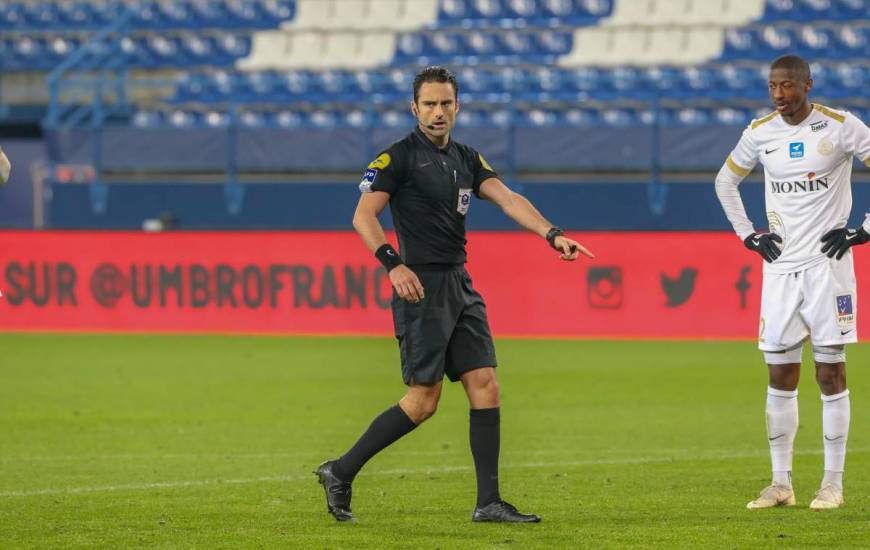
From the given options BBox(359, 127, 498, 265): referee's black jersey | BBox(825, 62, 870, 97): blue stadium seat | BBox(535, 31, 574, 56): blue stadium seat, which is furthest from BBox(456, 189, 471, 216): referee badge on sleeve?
BBox(535, 31, 574, 56): blue stadium seat

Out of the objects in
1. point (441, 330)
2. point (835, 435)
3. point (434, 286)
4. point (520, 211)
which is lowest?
point (835, 435)

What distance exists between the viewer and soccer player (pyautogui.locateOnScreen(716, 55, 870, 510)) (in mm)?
7336

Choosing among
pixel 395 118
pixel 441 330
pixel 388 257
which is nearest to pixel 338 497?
pixel 441 330

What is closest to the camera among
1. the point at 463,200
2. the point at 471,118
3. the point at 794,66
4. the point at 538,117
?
the point at 463,200

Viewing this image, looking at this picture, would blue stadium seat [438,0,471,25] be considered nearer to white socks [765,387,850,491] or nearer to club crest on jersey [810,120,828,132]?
club crest on jersey [810,120,828,132]

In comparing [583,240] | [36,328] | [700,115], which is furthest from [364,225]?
[700,115]

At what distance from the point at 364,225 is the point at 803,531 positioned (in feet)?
7.41

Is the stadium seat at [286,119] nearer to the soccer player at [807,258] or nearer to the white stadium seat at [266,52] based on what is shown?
the white stadium seat at [266,52]

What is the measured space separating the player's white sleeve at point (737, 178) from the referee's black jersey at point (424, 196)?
4.75 ft

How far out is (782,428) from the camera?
755cm

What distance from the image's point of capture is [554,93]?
89.2 feet

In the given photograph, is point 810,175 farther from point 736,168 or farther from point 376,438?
point 376,438

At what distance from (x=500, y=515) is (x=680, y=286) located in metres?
12.5

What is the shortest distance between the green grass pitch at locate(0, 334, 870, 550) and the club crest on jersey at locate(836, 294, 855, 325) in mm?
867
